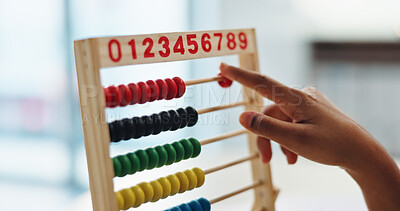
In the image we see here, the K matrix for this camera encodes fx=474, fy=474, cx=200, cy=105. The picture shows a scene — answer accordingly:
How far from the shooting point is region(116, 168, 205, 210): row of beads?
0.90 metres

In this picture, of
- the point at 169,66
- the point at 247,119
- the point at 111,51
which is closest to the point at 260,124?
the point at 247,119

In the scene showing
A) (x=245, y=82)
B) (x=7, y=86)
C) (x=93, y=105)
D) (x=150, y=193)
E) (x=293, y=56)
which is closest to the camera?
(x=93, y=105)

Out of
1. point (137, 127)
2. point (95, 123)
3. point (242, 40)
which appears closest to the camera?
point (95, 123)

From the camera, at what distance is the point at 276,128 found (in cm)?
100

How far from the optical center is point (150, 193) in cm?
95

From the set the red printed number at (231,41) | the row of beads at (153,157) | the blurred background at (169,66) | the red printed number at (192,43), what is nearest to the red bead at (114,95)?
the row of beads at (153,157)

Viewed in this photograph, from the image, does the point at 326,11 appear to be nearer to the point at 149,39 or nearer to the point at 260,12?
the point at 260,12

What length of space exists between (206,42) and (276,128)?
246mm

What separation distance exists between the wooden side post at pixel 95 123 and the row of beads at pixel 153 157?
39 mm

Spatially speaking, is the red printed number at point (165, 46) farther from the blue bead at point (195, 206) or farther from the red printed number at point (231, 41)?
the blue bead at point (195, 206)

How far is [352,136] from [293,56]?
2676mm

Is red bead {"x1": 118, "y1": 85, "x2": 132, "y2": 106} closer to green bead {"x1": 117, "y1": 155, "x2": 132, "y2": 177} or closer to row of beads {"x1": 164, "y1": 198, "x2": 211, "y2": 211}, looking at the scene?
green bead {"x1": 117, "y1": 155, "x2": 132, "y2": 177}

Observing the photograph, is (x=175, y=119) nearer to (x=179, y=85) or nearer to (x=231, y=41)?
(x=179, y=85)

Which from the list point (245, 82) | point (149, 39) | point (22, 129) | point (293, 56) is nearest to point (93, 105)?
point (149, 39)
